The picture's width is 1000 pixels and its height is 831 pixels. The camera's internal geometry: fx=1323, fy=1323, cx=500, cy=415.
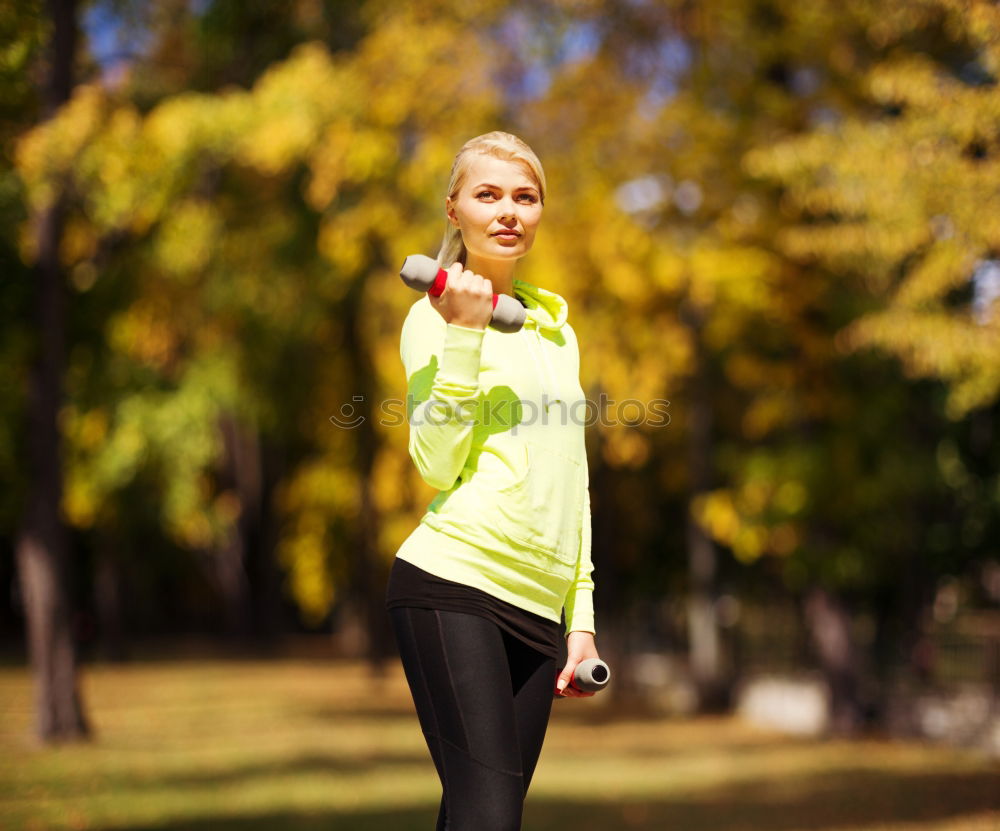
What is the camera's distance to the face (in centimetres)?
307

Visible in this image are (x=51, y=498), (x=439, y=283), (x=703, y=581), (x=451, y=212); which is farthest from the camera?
(x=703, y=581)

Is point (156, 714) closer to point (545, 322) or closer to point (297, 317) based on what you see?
point (297, 317)

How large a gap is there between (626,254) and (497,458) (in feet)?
40.7

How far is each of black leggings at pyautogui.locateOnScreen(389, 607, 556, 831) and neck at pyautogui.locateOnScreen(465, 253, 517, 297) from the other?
0.82m

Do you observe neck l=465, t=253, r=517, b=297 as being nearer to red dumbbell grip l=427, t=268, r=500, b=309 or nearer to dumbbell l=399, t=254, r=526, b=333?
dumbbell l=399, t=254, r=526, b=333

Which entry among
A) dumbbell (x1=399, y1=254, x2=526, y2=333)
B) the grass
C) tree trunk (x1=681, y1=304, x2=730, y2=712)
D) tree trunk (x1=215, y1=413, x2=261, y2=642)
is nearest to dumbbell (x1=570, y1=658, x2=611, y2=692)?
dumbbell (x1=399, y1=254, x2=526, y2=333)

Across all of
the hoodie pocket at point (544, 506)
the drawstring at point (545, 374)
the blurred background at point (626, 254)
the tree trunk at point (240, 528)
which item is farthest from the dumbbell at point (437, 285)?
the tree trunk at point (240, 528)

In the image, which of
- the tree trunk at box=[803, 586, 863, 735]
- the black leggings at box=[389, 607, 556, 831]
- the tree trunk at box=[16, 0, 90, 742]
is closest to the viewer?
the black leggings at box=[389, 607, 556, 831]

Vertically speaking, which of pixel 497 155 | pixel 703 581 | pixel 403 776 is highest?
pixel 497 155

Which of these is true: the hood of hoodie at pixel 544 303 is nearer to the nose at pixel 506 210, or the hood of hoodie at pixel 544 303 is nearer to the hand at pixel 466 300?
the nose at pixel 506 210

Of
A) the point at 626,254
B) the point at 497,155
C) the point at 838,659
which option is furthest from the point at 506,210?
Answer: the point at 838,659

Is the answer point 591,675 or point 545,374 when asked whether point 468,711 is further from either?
point 545,374

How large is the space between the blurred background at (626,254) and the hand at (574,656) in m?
6.25

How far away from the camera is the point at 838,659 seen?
17.1 m
